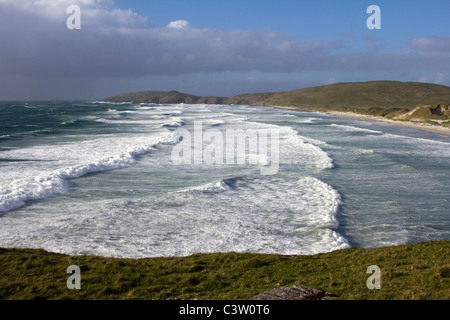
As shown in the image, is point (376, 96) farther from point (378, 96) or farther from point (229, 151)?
point (229, 151)

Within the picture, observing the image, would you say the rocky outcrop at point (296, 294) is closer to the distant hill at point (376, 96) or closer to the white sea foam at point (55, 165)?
the white sea foam at point (55, 165)

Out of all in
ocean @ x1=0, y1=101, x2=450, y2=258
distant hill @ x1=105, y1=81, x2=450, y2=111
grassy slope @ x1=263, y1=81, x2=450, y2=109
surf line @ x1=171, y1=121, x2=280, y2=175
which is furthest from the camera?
grassy slope @ x1=263, y1=81, x2=450, y2=109

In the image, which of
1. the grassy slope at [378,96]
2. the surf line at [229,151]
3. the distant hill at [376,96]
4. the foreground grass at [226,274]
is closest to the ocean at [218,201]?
the surf line at [229,151]

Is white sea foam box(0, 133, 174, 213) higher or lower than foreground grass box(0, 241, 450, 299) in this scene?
higher

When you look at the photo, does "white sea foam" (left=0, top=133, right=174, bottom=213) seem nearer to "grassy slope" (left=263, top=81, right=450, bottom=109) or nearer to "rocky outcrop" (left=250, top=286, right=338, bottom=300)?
"rocky outcrop" (left=250, top=286, right=338, bottom=300)

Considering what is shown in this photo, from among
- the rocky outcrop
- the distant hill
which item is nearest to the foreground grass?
the rocky outcrop
